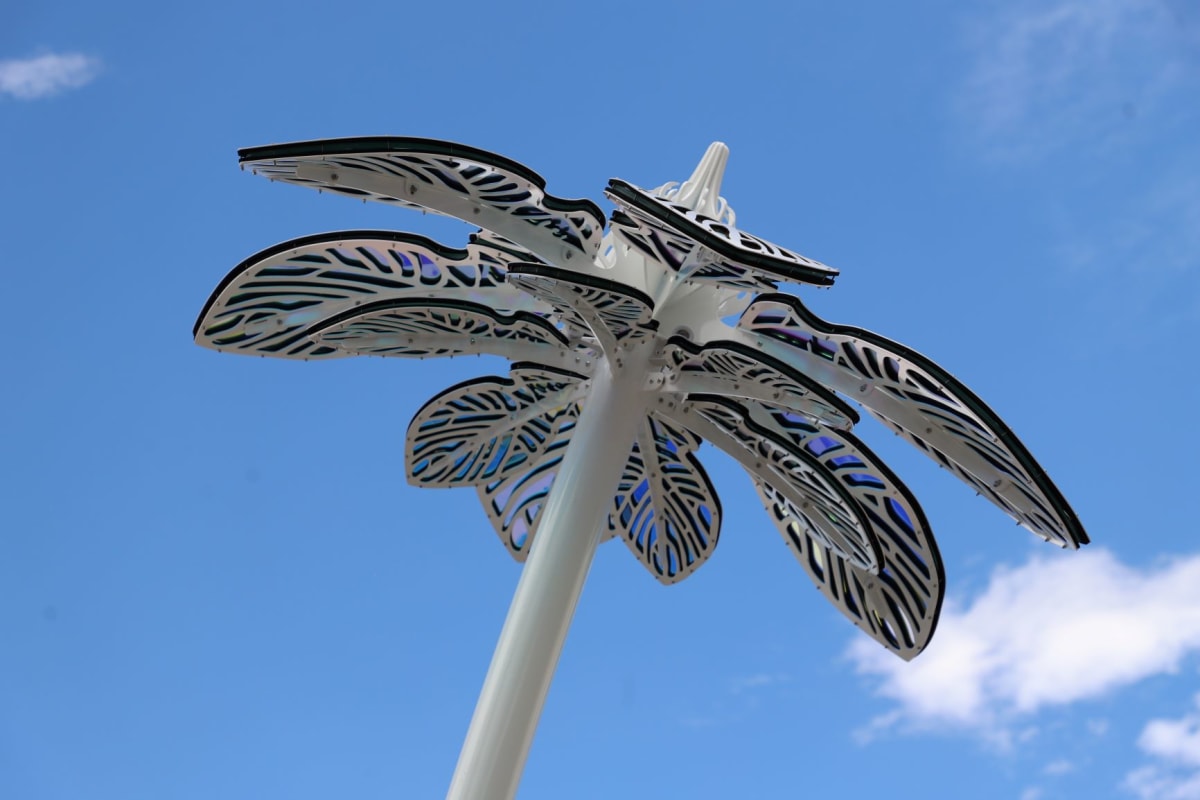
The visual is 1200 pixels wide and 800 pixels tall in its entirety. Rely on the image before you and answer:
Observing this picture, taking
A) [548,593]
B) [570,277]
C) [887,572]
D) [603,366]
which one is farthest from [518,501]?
[570,277]

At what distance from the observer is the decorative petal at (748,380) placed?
13.2 meters

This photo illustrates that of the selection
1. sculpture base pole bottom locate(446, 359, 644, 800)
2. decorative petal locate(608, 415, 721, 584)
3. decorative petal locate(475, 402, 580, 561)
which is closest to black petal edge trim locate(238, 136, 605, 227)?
sculpture base pole bottom locate(446, 359, 644, 800)

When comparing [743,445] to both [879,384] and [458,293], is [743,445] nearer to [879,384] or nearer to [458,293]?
[879,384]

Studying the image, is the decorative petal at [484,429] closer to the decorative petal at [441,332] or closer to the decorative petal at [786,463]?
the decorative petal at [441,332]

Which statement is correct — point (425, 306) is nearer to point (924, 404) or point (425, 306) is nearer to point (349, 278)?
point (349, 278)

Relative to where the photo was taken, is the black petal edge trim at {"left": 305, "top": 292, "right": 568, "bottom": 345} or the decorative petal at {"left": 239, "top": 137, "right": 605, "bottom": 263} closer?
the decorative petal at {"left": 239, "top": 137, "right": 605, "bottom": 263}

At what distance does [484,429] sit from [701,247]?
5789mm

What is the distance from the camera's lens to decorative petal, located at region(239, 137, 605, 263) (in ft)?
40.9

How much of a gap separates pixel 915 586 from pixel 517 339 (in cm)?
503

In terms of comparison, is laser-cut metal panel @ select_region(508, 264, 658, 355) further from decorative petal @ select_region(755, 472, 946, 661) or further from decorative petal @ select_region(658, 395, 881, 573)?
decorative petal @ select_region(755, 472, 946, 661)

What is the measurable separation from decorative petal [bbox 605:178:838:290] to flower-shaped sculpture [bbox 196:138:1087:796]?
1.5 inches

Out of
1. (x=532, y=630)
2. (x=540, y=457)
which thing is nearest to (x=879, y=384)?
(x=532, y=630)

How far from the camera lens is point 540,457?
1805 centimetres

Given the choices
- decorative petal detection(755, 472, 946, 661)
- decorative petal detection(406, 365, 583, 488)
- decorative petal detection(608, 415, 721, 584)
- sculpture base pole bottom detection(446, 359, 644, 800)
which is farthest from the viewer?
decorative petal detection(608, 415, 721, 584)
